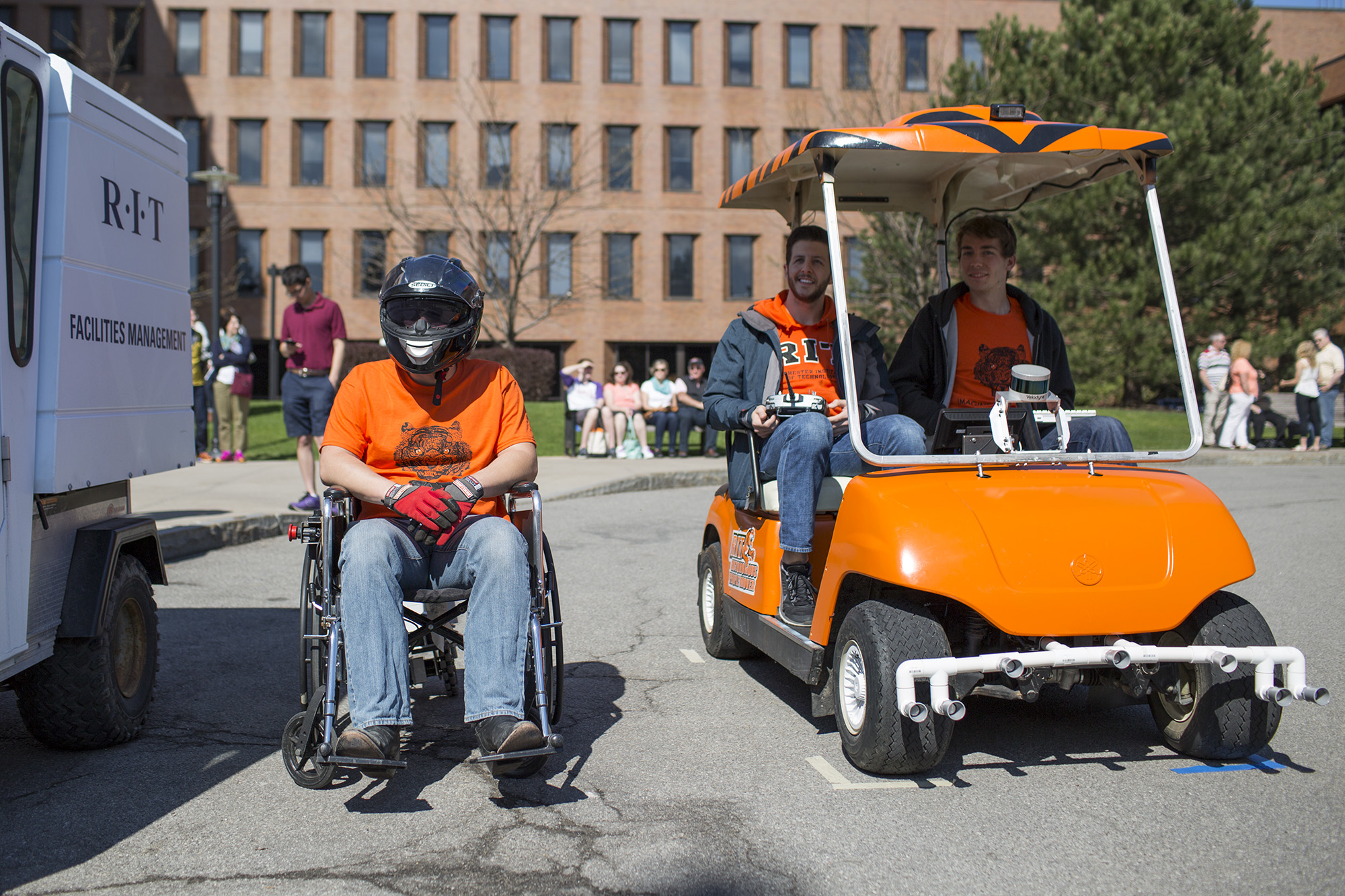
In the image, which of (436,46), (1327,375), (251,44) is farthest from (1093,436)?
(251,44)

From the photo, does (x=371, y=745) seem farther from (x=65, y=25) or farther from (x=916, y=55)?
(x=65, y=25)

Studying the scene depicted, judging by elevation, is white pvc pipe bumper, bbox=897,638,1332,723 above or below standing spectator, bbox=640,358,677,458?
below

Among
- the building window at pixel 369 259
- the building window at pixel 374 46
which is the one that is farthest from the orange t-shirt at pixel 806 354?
the building window at pixel 374 46

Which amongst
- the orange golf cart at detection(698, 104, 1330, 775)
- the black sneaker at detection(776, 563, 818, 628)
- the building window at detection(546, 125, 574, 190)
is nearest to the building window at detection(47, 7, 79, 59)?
the building window at detection(546, 125, 574, 190)

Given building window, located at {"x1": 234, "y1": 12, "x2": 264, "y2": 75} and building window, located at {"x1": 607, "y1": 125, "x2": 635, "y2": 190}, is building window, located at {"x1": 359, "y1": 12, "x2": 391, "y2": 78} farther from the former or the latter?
building window, located at {"x1": 607, "y1": 125, "x2": 635, "y2": 190}

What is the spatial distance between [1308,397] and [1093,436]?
1583cm

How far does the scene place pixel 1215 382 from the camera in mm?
18828

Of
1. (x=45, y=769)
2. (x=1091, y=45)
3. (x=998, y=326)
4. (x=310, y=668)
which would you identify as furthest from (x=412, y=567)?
(x=1091, y=45)

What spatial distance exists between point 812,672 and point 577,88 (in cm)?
3822

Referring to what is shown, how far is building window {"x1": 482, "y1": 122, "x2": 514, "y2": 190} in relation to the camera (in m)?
36.7

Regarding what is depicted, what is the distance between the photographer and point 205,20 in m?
39.1

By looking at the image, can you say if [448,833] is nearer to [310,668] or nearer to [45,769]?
[310,668]

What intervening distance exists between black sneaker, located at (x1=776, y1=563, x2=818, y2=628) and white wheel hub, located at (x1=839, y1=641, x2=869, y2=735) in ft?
1.83

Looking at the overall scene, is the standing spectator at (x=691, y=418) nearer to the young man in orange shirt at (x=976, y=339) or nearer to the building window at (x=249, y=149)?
the young man in orange shirt at (x=976, y=339)
